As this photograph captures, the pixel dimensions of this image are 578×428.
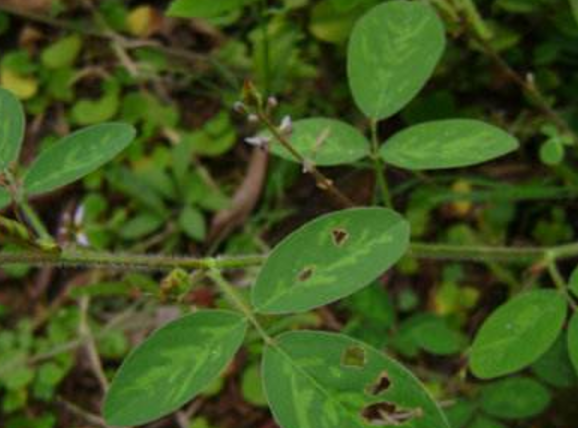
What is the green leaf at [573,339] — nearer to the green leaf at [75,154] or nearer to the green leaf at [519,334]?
→ the green leaf at [519,334]

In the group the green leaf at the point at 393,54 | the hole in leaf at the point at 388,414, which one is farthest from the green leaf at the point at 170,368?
the green leaf at the point at 393,54

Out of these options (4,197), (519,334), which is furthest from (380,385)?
(4,197)

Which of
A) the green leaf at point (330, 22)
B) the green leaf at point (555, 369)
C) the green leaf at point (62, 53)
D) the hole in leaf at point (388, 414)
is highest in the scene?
the hole in leaf at point (388, 414)

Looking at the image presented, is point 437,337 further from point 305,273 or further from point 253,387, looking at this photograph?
point 305,273

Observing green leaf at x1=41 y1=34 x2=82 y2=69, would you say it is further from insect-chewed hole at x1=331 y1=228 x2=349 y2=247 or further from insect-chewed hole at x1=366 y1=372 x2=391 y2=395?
insect-chewed hole at x1=366 y1=372 x2=391 y2=395

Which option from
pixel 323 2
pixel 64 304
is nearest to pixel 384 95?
pixel 323 2

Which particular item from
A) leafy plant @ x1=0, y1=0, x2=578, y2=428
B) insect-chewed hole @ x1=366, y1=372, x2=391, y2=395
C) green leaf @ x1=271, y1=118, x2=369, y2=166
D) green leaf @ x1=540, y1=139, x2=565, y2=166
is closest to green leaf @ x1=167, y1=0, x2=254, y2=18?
leafy plant @ x1=0, y1=0, x2=578, y2=428
